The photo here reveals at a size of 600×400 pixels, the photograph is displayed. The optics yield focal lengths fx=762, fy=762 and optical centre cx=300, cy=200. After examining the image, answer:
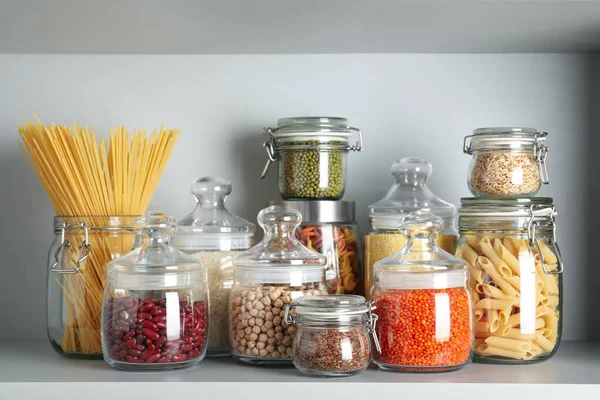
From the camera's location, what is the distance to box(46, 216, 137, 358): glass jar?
1.09 meters

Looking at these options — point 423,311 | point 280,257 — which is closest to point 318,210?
point 280,257

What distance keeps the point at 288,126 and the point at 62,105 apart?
1.41ft

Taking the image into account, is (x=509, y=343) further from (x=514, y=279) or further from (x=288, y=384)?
(x=288, y=384)

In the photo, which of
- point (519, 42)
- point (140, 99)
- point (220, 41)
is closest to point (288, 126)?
point (220, 41)

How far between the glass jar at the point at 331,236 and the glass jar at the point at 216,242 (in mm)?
86

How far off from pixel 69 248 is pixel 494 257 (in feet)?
2.00

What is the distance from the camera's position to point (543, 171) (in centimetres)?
115

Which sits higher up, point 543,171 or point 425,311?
point 543,171

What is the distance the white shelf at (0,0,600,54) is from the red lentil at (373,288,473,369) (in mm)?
406

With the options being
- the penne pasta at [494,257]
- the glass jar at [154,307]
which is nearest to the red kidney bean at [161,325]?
the glass jar at [154,307]

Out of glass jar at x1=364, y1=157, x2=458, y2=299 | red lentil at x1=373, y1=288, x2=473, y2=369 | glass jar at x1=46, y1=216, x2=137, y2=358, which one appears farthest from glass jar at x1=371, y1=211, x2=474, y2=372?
glass jar at x1=46, y1=216, x2=137, y2=358

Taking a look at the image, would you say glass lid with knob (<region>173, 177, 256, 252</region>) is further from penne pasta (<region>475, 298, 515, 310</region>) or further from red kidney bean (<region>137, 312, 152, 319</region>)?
penne pasta (<region>475, 298, 515, 310</region>)

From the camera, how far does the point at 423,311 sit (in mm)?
964

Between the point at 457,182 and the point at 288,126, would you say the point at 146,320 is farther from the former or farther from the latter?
the point at 457,182
